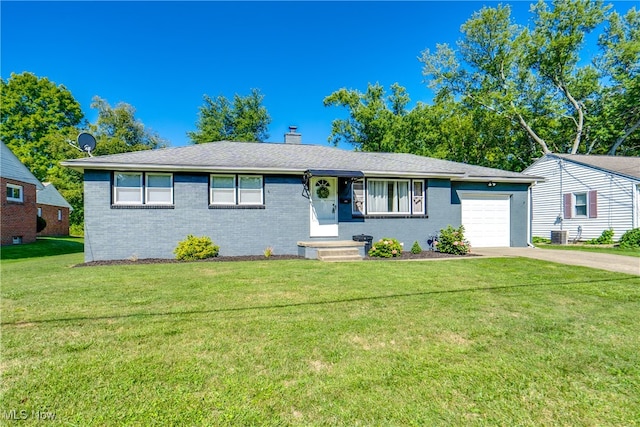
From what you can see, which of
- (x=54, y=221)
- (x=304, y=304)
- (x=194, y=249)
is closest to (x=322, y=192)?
(x=194, y=249)

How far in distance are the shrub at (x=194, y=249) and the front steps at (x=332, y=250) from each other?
288cm

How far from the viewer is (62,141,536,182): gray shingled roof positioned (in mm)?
9461

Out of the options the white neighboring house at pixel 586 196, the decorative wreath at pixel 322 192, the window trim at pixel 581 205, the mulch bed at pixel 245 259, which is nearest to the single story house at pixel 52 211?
the mulch bed at pixel 245 259

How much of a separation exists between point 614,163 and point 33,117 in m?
47.1

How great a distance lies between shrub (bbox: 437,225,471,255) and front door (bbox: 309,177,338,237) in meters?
3.77

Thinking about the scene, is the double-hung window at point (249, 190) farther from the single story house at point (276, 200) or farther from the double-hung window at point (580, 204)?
the double-hung window at point (580, 204)

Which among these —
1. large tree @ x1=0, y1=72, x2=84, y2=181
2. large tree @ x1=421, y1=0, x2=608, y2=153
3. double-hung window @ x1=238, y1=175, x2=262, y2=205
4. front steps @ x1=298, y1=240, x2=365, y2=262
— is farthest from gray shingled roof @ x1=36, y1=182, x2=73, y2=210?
large tree @ x1=421, y1=0, x2=608, y2=153

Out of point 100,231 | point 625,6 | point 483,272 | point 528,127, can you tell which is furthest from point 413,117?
point 100,231

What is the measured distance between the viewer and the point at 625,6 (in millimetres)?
22734

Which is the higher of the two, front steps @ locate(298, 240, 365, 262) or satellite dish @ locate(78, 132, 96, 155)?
satellite dish @ locate(78, 132, 96, 155)

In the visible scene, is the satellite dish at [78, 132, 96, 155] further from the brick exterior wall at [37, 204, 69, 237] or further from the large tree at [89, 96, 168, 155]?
the large tree at [89, 96, 168, 155]

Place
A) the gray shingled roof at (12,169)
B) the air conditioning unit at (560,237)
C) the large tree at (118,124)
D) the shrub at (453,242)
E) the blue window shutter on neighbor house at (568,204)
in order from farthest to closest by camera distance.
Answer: the large tree at (118,124), the gray shingled roof at (12,169), the blue window shutter on neighbor house at (568,204), the air conditioning unit at (560,237), the shrub at (453,242)

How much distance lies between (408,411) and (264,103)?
3569cm

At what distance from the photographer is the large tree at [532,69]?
2302 cm
